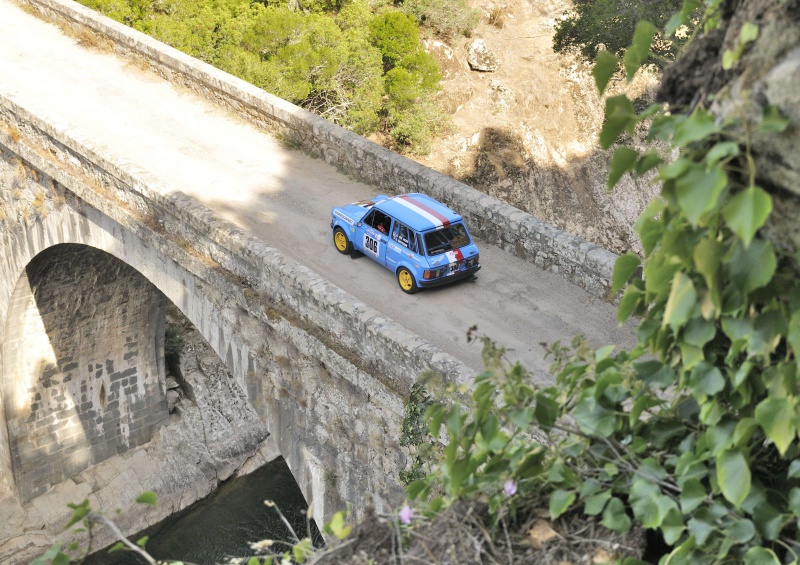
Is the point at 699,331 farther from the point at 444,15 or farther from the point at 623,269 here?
the point at 444,15

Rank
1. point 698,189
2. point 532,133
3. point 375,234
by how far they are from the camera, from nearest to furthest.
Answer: point 698,189 < point 375,234 < point 532,133

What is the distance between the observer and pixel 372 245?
1066 centimetres

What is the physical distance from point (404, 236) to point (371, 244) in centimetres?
59

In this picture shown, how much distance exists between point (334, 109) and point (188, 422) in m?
8.56

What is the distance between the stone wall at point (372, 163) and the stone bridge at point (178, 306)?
2 centimetres

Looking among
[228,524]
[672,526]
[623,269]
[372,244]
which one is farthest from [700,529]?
[228,524]

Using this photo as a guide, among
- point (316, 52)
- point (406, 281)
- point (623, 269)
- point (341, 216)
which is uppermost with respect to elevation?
point (623, 269)

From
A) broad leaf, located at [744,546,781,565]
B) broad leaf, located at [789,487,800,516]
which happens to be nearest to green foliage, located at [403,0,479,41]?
broad leaf, located at [789,487,800,516]

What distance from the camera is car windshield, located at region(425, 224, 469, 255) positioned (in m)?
10.0

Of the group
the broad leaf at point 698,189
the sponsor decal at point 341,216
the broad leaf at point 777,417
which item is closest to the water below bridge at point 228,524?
the sponsor decal at point 341,216

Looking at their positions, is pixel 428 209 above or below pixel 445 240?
above

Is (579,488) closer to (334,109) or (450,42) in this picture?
(334,109)

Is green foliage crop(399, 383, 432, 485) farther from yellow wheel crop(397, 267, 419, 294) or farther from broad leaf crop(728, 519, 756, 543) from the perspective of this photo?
broad leaf crop(728, 519, 756, 543)

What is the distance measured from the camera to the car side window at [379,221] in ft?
34.3
